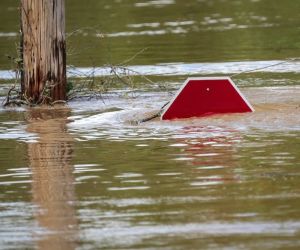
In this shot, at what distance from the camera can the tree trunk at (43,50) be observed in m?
15.4

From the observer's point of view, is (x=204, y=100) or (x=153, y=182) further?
(x=204, y=100)

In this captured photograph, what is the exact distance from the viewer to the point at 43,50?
15.5m

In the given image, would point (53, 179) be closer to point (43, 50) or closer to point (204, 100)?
point (204, 100)

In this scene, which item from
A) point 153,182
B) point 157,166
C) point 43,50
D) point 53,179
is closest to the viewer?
point 153,182

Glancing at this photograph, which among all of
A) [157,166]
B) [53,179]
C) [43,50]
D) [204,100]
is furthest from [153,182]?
[43,50]

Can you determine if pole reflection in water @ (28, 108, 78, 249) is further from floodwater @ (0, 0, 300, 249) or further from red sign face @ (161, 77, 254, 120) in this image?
red sign face @ (161, 77, 254, 120)

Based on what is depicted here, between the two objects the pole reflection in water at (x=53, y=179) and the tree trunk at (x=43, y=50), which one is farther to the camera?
the tree trunk at (x=43, y=50)

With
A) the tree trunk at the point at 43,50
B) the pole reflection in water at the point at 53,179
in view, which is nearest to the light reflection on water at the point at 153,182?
the pole reflection in water at the point at 53,179

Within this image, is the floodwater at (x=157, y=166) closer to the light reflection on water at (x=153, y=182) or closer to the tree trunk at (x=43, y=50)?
the light reflection on water at (x=153, y=182)

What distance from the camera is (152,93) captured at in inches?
642

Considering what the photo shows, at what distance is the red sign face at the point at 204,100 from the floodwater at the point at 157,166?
0.58 feet

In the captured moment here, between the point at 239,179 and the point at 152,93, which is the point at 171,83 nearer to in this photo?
the point at 152,93

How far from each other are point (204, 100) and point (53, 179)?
11.4 feet

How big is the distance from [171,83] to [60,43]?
202cm
